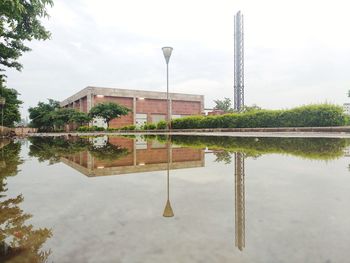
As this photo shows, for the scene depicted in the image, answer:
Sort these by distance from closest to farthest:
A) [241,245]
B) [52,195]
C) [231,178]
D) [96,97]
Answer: [241,245], [52,195], [231,178], [96,97]

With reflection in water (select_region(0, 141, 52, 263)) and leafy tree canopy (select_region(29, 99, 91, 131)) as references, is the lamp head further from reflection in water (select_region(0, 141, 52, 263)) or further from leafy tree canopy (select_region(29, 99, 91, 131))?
leafy tree canopy (select_region(29, 99, 91, 131))

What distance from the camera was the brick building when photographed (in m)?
47.0

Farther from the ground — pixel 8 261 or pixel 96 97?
pixel 96 97

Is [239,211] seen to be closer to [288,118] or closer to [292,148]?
[292,148]

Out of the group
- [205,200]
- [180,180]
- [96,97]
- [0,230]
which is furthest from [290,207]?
[96,97]

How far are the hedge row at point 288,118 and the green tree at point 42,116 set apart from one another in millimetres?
36048

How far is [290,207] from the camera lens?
63.4 inches

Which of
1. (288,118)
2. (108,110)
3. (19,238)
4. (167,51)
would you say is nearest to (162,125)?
(167,51)

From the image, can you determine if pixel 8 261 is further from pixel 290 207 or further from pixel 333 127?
pixel 333 127

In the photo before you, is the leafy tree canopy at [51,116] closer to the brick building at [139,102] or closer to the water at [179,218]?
the brick building at [139,102]

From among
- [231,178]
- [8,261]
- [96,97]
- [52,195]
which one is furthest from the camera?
[96,97]

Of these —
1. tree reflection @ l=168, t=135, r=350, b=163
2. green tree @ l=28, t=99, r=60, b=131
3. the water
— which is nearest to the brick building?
green tree @ l=28, t=99, r=60, b=131

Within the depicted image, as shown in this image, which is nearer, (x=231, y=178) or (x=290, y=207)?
(x=290, y=207)

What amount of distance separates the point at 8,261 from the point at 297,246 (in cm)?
115
